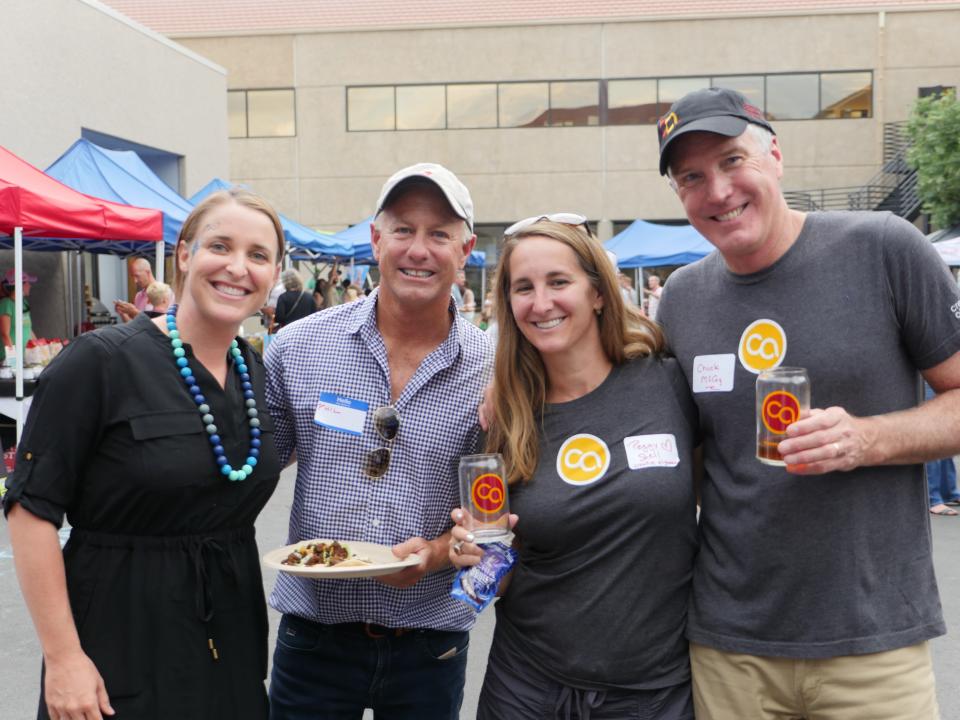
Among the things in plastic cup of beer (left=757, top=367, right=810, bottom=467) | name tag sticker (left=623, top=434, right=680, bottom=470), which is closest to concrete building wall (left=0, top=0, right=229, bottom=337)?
name tag sticker (left=623, top=434, right=680, bottom=470)

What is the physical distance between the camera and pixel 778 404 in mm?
2047

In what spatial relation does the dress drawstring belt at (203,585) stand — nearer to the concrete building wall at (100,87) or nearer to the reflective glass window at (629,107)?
the concrete building wall at (100,87)

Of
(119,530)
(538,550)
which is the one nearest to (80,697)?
(119,530)

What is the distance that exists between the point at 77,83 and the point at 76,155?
15.3 feet

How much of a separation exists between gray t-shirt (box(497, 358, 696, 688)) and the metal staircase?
2856 centimetres

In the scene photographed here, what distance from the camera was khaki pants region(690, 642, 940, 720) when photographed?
219 cm

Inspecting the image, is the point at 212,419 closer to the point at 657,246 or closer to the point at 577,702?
the point at 577,702

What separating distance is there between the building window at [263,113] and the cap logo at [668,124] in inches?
1238

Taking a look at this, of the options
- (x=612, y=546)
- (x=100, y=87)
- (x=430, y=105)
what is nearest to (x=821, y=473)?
(x=612, y=546)

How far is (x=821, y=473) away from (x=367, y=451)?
4.12 ft

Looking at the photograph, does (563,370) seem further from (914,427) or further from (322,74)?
(322,74)

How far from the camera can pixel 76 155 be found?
1123 centimetres

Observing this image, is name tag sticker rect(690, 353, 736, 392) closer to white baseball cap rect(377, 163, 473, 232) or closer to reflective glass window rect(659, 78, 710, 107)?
white baseball cap rect(377, 163, 473, 232)

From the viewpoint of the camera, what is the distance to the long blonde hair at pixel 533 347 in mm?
2479
